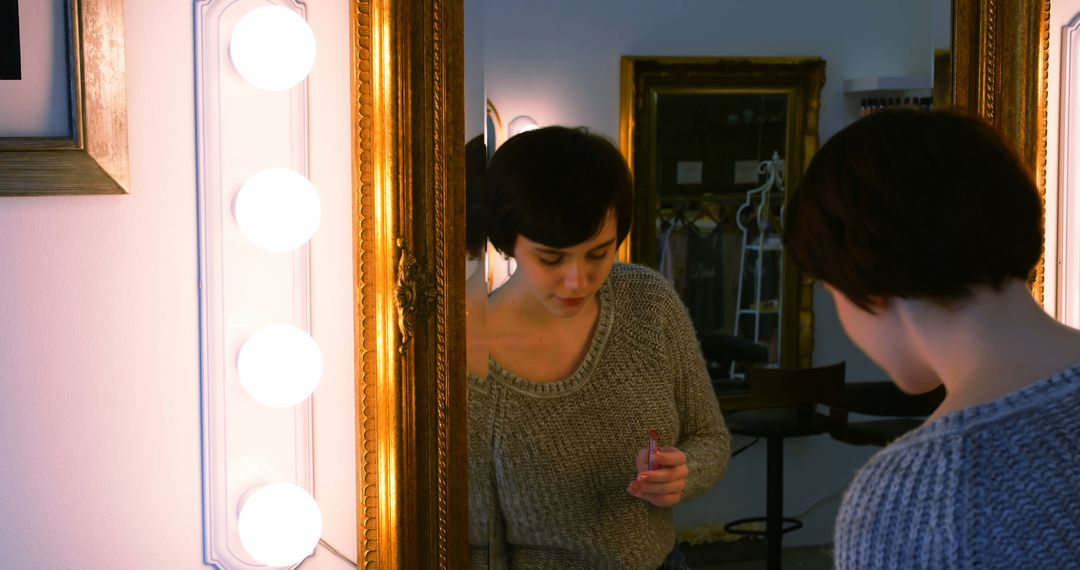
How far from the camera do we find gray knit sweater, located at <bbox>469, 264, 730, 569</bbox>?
38.0 inches

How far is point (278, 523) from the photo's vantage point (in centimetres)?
101

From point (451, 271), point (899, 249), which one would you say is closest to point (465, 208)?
point (451, 271)

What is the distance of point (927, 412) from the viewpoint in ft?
3.39

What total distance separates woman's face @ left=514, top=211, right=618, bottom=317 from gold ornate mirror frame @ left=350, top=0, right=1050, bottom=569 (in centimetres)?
8

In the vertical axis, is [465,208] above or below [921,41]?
below

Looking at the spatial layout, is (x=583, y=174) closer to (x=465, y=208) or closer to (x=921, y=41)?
(x=465, y=208)

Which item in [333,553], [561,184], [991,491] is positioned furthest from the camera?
[333,553]

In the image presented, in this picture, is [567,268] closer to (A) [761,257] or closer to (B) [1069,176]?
(A) [761,257]

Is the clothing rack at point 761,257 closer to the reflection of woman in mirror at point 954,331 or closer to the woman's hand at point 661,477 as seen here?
the woman's hand at point 661,477

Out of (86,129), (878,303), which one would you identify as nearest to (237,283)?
(86,129)

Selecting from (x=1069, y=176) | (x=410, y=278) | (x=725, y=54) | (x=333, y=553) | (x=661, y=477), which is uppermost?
(x=725, y=54)

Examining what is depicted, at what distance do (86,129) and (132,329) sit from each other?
21 cm

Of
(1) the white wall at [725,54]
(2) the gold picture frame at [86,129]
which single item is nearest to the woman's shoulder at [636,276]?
(1) the white wall at [725,54]

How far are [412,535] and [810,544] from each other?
0.43 meters
